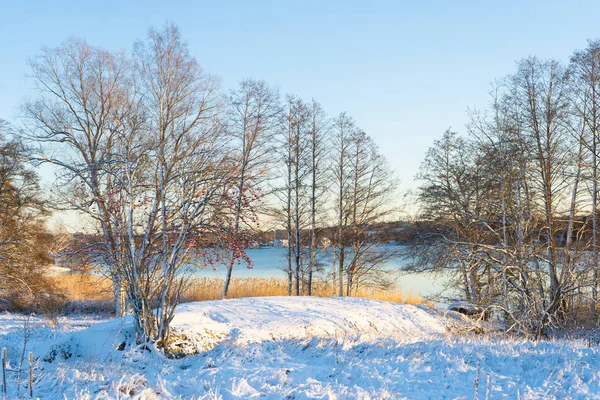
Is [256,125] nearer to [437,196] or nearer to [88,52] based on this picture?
[88,52]

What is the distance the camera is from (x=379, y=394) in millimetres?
5004

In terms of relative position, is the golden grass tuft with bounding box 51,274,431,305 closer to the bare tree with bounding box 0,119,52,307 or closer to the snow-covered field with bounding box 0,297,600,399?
the bare tree with bounding box 0,119,52,307

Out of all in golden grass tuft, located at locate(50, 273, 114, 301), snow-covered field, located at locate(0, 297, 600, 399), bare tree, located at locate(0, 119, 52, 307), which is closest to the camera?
snow-covered field, located at locate(0, 297, 600, 399)

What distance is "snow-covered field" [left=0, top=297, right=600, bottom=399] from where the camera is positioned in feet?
16.8

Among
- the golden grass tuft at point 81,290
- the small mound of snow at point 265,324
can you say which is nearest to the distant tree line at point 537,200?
the small mound of snow at point 265,324

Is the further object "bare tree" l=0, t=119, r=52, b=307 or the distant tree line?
"bare tree" l=0, t=119, r=52, b=307

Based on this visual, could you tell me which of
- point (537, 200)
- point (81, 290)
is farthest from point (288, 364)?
point (81, 290)

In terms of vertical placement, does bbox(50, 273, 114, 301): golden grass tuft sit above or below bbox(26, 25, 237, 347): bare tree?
below

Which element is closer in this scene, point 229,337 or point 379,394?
point 379,394

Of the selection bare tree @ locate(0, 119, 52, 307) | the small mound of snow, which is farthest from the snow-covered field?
bare tree @ locate(0, 119, 52, 307)

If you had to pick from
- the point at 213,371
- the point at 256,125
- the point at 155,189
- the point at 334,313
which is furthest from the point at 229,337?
the point at 256,125

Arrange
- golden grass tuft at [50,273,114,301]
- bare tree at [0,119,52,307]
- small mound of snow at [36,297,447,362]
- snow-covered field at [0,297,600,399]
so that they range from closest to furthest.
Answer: snow-covered field at [0,297,600,399], small mound of snow at [36,297,447,362], bare tree at [0,119,52,307], golden grass tuft at [50,273,114,301]

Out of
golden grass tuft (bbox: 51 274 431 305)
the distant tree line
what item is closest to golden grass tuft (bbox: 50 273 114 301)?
golden grass tuft (bbox: 51 274 431 305)

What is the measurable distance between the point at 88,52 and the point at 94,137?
10.2 feet
